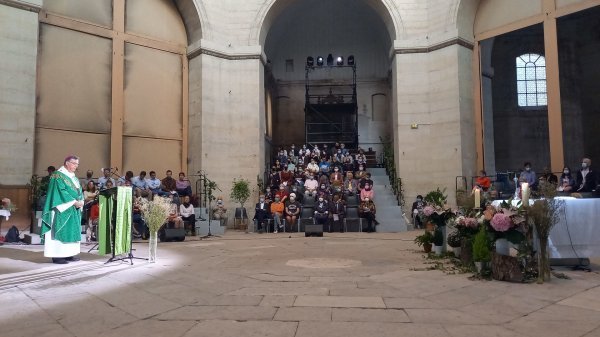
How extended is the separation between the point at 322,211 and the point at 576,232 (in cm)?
820

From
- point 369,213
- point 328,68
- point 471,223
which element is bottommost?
point 369,213

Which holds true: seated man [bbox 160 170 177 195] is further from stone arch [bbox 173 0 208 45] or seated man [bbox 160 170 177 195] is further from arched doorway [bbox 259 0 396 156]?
arched doorway [bbox 259 0 396 156]

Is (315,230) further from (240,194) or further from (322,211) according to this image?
(240,194)

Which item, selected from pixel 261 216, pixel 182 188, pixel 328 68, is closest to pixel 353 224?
pixel 261 216

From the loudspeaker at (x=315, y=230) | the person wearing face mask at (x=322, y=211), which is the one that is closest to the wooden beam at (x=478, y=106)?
the person wearing face mask at (x=322, y=211)

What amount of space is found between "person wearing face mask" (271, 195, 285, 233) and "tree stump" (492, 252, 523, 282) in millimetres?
9330

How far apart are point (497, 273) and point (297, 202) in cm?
943

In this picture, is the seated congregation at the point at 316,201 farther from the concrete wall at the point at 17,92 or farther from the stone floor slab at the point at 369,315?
the stone floor slab at the point at 369,315

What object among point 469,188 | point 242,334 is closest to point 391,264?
point 242,334

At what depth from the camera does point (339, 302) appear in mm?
4137

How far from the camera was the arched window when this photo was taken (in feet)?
75.7

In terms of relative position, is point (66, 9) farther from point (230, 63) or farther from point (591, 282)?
point (591, 282)

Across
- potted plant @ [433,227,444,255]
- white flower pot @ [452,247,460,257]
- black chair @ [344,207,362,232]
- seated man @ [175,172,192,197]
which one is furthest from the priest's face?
black chair @ [344,207,362,232]

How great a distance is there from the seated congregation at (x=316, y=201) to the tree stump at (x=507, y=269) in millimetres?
8325
